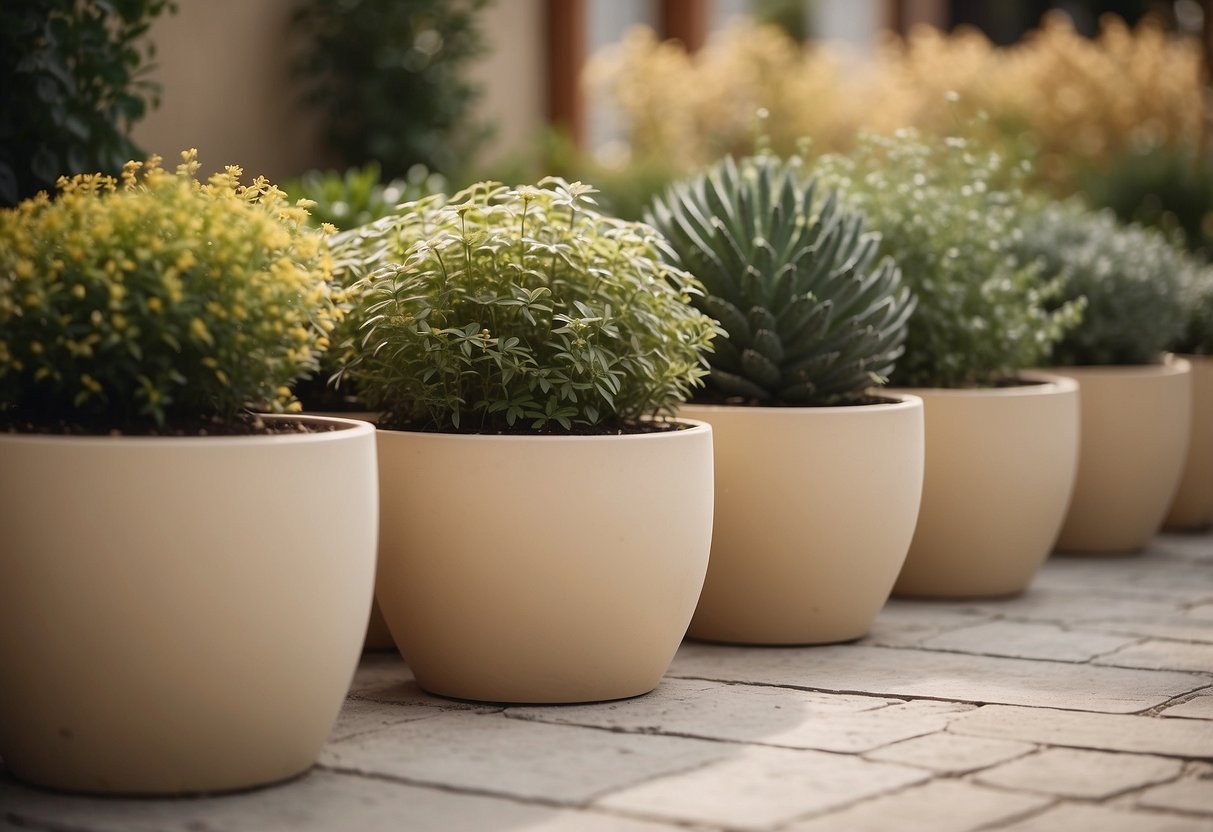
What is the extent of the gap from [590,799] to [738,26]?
953cm

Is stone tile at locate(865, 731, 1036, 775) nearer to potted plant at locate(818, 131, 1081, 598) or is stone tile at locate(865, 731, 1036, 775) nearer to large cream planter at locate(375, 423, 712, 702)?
large cream planter at locate(375, 423, 712, 702)

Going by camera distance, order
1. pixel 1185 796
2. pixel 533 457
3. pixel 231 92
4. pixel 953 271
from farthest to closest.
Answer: pixel 231 92 → pixel 953 271 → pixel 533 457 → pixel 1185 796

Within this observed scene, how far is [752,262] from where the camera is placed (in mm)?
4730

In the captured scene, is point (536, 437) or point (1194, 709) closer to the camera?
point (536, 437)

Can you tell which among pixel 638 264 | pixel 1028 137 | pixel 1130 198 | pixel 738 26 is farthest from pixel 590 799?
pixel 738 26

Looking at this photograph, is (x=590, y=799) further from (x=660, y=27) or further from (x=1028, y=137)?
(x=660, y=27)

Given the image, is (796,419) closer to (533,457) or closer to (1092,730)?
(533,457)

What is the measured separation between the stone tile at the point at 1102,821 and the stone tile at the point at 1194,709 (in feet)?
2.70

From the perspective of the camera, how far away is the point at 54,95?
15.7 feet

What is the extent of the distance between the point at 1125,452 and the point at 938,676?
2266 mm

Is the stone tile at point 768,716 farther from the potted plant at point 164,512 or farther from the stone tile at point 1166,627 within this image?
the stone tile at point 1166,627

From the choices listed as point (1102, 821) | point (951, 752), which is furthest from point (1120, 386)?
point (1102, 821)

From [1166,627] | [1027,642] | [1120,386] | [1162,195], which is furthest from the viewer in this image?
[1162,195]

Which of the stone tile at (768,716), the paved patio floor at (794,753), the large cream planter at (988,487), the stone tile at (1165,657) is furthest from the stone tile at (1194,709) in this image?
the large cream planter at (988,487)
